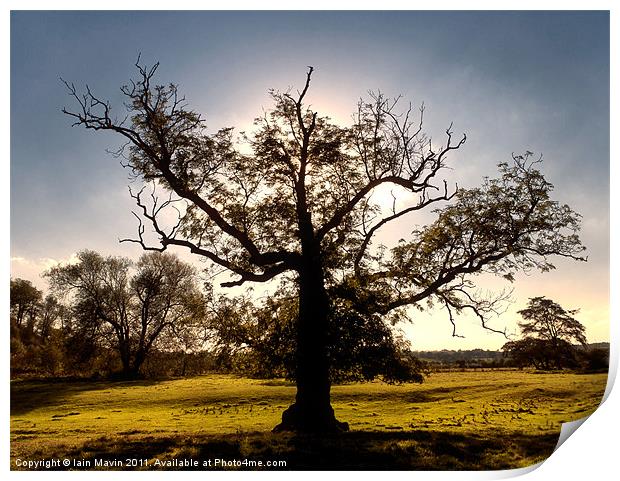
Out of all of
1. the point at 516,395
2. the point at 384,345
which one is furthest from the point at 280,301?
the point at 516,395

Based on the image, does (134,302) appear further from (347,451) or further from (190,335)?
(347,451)

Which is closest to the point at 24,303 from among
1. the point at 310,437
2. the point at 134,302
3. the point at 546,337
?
the point at 134,302

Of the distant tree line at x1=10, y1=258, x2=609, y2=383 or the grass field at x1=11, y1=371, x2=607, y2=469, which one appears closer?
the grass field at x1=11, y1=371, x2=607, y2=469

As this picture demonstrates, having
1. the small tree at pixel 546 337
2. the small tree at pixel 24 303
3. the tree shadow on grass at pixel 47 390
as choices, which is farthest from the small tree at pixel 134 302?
the small tree at pixel 546 337

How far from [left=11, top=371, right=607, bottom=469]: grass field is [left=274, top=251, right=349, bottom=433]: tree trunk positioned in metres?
0.61

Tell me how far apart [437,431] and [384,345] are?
211 centimetres

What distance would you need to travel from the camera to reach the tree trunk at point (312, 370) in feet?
33.0

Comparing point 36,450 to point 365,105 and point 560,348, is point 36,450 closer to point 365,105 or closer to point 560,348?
point 365,105

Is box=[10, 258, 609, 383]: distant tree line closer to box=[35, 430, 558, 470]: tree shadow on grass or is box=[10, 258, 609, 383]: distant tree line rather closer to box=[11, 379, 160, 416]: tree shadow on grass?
box=[11, 379, 160, 416]: tree shadow on grass

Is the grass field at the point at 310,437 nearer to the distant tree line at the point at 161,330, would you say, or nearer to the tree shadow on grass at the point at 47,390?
the tree shadow on grass at the point at 47,390

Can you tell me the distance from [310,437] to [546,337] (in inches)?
226

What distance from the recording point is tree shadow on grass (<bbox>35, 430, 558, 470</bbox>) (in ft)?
27.1

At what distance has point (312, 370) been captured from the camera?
10133 millimetres

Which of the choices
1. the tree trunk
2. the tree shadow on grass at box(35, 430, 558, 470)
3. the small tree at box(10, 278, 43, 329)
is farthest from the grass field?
the small tree at box(10, 278, 43, 329)
